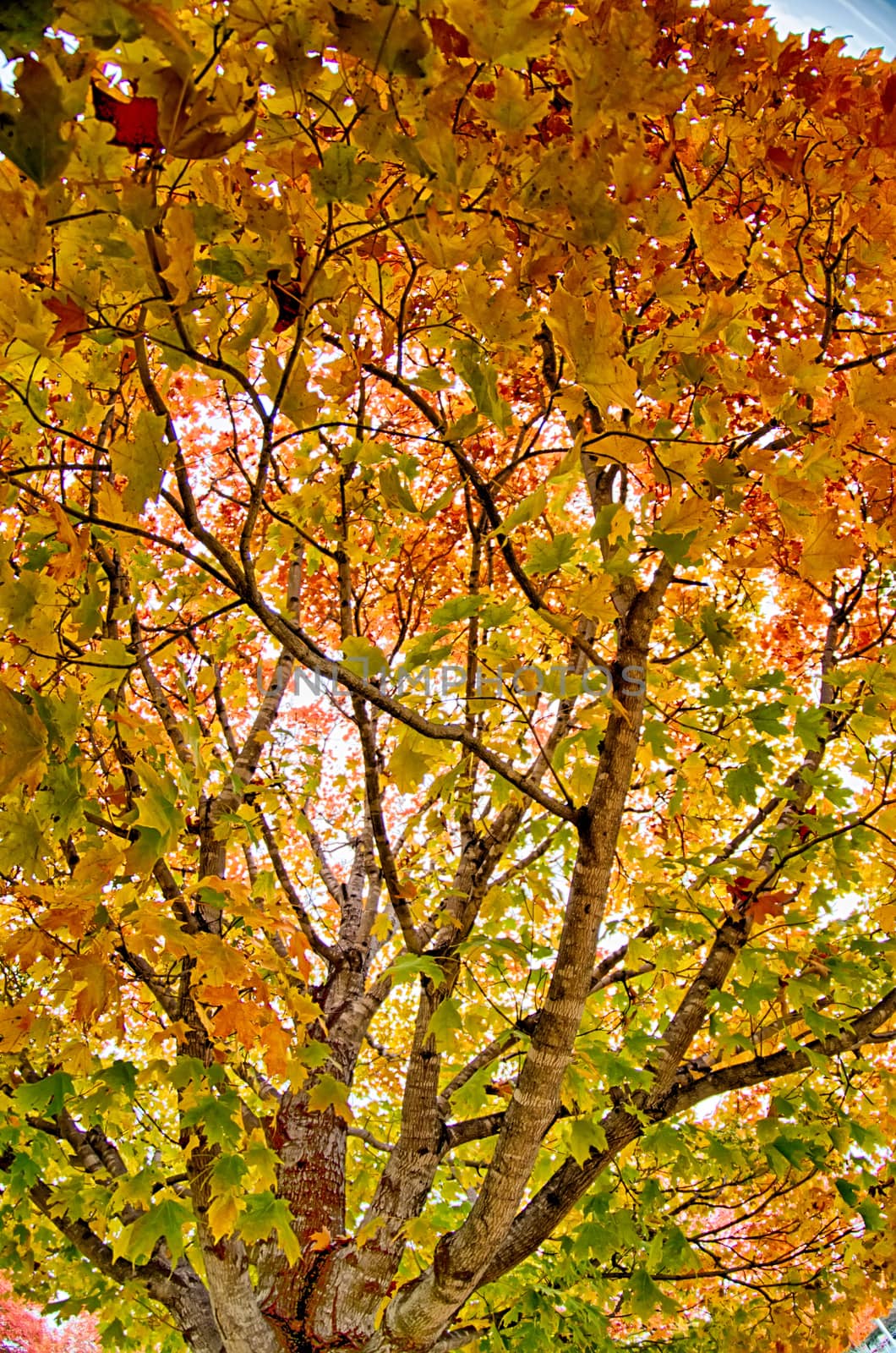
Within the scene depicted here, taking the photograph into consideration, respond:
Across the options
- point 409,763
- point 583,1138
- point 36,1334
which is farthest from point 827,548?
point 36,1334

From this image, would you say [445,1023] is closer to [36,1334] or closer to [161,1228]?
[161,1228]

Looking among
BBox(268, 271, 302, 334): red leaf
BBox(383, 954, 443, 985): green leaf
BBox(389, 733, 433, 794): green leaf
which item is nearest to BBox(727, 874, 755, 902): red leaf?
BBox(383, 954, 443, 985): green leaf

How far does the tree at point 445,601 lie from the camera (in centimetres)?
127

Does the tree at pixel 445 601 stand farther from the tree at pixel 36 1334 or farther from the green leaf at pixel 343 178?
the tree at pixel 36 1334

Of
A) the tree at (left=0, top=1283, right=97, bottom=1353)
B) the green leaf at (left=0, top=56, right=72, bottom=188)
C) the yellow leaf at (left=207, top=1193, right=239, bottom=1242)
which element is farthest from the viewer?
the tree at (left=0, top=1283, right=97, bottom=1353)

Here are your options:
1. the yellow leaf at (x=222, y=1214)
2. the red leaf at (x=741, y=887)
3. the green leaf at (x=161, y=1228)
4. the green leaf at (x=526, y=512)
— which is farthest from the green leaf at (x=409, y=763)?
the green leaf at (x=161, y=1228)

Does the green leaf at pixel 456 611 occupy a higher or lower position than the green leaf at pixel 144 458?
higher

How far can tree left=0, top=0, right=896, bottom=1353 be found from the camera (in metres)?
1.27

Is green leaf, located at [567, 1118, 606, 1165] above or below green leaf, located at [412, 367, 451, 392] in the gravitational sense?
below

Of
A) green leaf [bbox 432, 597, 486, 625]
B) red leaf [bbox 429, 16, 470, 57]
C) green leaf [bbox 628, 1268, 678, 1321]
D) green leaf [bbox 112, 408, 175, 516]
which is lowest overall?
green leaf [bbox 628, 1268, 678, 1321]

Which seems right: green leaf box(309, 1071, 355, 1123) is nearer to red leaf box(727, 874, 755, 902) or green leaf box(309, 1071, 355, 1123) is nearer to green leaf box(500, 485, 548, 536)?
red leaf box(727, 874, 755, 902)

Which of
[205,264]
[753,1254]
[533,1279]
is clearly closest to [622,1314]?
[533,1279]

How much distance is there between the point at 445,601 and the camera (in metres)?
2.79

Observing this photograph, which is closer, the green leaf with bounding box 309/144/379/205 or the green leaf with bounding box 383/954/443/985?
the green leaf with bounding box 309/144/379/205
